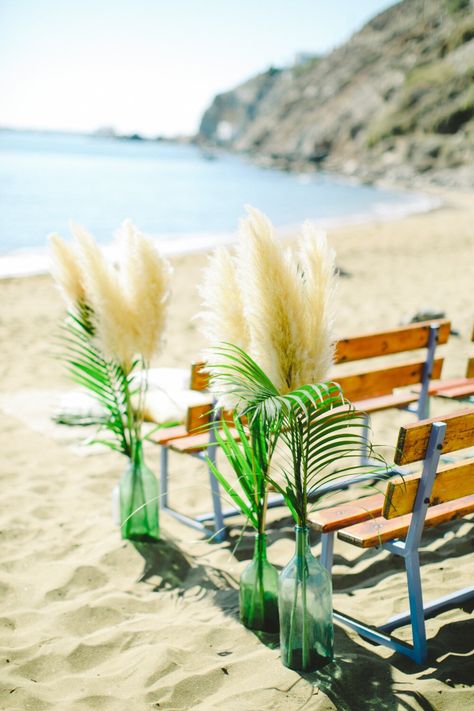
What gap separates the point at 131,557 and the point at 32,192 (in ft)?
136

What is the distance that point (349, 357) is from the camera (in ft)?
14.7

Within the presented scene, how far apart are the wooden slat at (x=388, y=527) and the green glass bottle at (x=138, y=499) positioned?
48.6 inches

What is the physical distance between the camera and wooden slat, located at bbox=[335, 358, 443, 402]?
456 cm

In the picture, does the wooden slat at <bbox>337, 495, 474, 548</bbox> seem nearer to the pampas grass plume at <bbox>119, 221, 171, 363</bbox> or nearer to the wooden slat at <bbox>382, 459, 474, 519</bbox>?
the wooden slat at <bbox>382, 459, 474, 519</bbox>

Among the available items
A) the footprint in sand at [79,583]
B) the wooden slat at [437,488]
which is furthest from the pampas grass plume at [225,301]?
the footprint in sand at [79,583]

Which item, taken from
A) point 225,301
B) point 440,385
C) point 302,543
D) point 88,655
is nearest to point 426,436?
point 302,543

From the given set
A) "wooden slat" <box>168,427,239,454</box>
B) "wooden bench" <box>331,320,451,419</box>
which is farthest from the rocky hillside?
"wooden slat" <box>168,427,239,454</box>

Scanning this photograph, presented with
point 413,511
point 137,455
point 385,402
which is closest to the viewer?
point 413,511

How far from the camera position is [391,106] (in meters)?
75.3

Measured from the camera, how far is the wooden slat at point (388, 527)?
2.91 m

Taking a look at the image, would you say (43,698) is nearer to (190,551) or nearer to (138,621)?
(138,621)

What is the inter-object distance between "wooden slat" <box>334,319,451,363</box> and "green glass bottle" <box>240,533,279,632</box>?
5.10 ft

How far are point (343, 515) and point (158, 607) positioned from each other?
1025mm

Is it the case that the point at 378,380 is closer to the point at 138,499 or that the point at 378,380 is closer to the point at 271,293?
the point at 138,499
